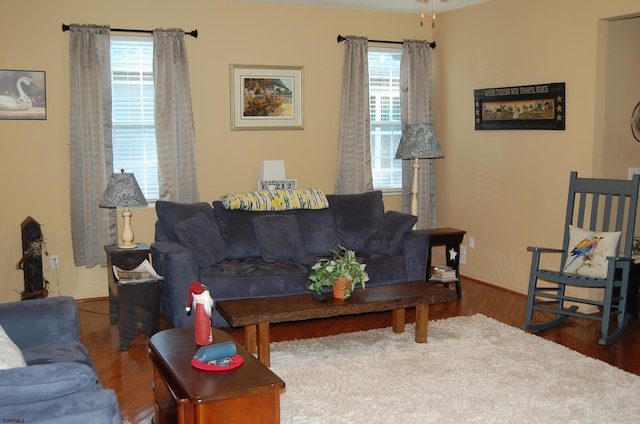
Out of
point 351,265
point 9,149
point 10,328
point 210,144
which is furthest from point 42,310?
point 210,144

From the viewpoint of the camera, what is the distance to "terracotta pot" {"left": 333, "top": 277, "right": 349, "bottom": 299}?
4.37 meters

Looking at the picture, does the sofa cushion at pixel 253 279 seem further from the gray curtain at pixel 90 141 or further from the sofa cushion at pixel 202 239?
the gray curtain at pixel 90 141

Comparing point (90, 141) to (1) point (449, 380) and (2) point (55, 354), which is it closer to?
(2) point (55, 354)

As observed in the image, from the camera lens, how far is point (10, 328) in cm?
336

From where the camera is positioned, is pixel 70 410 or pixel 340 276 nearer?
pixel 70 410

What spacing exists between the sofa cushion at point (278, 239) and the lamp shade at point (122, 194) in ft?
3.14

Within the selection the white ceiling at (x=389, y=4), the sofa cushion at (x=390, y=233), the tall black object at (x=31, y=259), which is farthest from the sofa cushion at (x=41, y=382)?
the white ceiling at (x=389, y=4)

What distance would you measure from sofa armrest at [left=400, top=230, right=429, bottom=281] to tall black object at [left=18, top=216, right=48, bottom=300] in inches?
118

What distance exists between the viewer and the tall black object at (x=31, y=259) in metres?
5.45

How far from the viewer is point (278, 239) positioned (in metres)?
5.38

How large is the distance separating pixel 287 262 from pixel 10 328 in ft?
7.61

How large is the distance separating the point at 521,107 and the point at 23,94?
14.1 feet

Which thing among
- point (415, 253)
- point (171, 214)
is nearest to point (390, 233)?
point (415, 253)

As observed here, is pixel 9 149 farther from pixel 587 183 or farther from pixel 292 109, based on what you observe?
pixel 587 183
